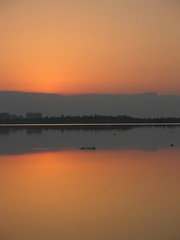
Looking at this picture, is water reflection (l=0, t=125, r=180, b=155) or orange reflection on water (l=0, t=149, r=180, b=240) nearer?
orange reflection on water (l=0, t=149, r=180, b=240)

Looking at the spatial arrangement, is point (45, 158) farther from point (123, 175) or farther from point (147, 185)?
point (147, 185)

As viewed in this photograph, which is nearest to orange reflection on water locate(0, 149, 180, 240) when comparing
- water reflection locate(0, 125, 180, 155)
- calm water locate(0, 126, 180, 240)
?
calm water locate(0, 126, 180, 240)

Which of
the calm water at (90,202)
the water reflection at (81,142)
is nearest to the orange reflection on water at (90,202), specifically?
the calm water at (90,202)

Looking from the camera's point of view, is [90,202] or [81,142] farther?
[81,142]

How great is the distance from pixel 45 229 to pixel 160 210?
4.40 metres

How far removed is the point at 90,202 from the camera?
1443 cm

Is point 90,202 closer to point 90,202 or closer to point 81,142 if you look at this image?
point 90,202

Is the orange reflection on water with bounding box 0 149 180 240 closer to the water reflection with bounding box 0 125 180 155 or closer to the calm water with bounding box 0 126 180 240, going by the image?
the calm water with bounding box 0 126 180 240

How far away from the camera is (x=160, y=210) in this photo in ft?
43.9

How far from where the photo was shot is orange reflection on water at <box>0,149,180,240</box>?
11359 mm

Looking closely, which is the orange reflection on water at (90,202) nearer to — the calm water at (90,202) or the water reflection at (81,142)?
the calm water at (90,202)

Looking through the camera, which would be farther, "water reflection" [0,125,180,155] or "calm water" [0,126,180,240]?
"water reflection" [0,125,180,155]

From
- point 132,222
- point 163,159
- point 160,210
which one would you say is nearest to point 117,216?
point 132,222

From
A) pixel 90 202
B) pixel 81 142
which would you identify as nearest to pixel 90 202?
pixel 90 202
